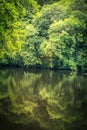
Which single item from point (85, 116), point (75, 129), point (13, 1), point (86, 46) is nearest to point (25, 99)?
point (85, 116)

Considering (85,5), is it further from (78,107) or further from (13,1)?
(78,107)

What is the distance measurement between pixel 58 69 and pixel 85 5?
33.2ft

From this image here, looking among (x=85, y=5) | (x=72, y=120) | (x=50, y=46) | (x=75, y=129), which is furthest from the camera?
(x=85, y=5)

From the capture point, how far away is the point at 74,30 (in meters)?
43.0

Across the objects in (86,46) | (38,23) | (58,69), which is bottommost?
(58,69)

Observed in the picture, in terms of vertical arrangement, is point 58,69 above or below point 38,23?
below

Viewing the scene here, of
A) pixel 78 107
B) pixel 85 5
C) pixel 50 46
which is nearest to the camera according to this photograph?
pixel 78 107

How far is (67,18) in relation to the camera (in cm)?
4419

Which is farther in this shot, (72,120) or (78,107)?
(78,107)

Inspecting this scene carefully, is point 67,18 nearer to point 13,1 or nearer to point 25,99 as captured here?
point 13,1

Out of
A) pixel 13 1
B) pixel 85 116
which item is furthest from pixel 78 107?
pixel 13 1

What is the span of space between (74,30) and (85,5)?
4679mm

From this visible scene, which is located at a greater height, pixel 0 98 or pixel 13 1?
pixel 13 1

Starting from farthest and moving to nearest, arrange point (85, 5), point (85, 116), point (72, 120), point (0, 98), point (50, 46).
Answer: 1. point (85, 5)
2. point (50, 46)
3. point (0, 98)
4. point (85, 116)
5. point (72, 120)
